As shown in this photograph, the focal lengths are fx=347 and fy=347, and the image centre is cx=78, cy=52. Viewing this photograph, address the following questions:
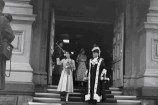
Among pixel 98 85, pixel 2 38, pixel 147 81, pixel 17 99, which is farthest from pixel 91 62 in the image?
pixel 2 38

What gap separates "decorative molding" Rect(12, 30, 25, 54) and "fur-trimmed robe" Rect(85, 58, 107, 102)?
2233mm

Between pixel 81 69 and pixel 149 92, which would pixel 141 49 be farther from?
pixel 81 69

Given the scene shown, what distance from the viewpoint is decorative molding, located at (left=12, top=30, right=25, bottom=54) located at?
1074 centimetres

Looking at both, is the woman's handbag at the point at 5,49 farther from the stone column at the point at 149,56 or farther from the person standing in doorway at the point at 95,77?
the stone column at the point at 149,56

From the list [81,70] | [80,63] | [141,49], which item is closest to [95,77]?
[141,49]

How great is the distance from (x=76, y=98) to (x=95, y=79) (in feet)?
3.15

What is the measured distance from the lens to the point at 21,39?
10.8m

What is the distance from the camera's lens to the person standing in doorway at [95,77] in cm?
1065

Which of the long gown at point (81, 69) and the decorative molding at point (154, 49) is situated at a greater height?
the decorative molding at point (154, 49)

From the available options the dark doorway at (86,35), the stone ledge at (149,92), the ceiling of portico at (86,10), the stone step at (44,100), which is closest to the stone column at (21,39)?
the stone step at (44,100)

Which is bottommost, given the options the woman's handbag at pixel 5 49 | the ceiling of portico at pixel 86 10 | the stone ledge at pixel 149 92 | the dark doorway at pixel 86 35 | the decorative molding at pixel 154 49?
the stone ledge at pixel 149 92

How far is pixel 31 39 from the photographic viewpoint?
11.0m

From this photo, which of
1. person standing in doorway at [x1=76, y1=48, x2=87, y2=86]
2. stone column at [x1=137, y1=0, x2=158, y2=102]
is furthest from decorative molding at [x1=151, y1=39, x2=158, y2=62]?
person standing in doorway at [x1=76, y1=48, x2=87, y2=86]

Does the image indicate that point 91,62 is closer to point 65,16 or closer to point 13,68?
point 13,68
